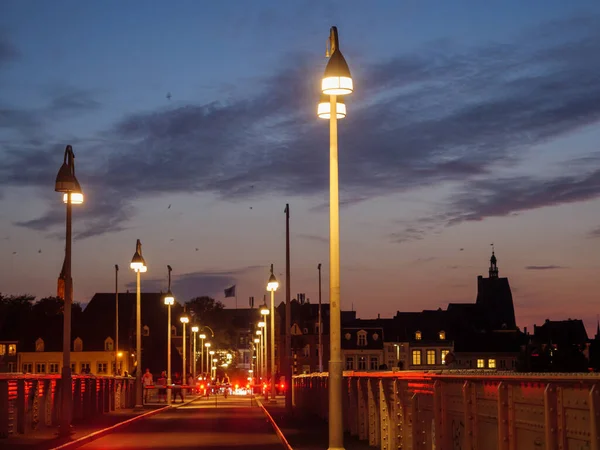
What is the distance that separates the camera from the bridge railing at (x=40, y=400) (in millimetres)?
28641

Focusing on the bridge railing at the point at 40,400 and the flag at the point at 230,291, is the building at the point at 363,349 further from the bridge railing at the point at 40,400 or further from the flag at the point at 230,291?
the bridge railing at the point at 40,400

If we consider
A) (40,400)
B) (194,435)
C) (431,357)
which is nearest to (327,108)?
(194,435)

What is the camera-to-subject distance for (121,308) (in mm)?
172875

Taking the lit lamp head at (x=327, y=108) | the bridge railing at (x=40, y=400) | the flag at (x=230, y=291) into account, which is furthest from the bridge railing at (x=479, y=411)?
the flag at (x=230, y=291)

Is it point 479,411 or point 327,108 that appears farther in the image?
point 327,108

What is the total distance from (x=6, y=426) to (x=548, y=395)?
61.0ft

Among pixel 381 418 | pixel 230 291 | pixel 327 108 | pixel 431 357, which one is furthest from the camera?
pixel 431 357

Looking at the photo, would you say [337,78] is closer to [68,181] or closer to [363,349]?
[68,181]

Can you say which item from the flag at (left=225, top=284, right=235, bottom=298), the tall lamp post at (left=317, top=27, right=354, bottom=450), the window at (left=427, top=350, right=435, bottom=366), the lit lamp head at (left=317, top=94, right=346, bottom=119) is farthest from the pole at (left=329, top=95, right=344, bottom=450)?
the window at (left=427, top=350, right=435, bottom=366)

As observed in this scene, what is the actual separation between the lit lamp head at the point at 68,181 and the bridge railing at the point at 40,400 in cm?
480

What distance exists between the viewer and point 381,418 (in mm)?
25109

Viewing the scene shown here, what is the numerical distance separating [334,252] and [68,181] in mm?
11905

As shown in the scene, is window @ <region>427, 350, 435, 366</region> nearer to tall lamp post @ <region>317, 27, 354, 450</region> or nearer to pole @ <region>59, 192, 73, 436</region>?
pole @ <region>59, 192, 73, 436</region>

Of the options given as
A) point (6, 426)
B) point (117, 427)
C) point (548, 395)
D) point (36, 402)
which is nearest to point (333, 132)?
point (548, 395)
